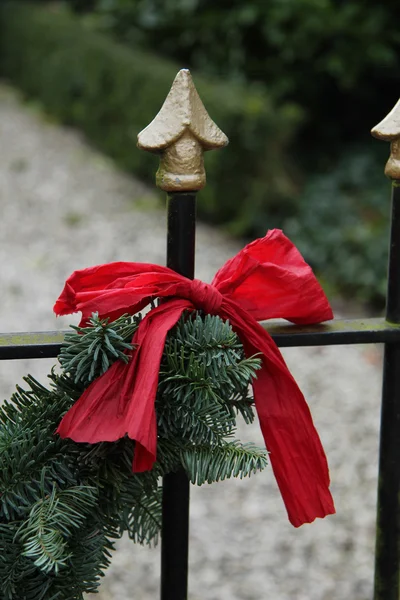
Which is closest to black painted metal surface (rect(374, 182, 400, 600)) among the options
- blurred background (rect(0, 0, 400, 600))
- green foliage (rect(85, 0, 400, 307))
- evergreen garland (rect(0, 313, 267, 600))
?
evergreen garland (rect(0, 313, 267, 600))

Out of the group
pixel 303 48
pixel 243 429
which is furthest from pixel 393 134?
pixel 303 48

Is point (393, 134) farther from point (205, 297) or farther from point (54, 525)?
point (54, 525)

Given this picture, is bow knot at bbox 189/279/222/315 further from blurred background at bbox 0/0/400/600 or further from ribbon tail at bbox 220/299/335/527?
blurred background at bbox 0/0/400/600

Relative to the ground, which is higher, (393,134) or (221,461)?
(393,134)

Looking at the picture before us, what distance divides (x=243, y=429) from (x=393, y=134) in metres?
2.68

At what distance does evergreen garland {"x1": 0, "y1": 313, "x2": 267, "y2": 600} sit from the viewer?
1.06m

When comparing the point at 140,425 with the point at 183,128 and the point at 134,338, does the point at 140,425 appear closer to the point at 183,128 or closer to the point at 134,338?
the point at 134,338

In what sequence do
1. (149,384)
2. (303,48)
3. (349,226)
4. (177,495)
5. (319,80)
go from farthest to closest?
(319,80) → (303,48) → (349,226) → (177,495) → (149,384)

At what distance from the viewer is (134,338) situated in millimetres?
1093

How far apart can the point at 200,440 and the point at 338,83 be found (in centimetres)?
623

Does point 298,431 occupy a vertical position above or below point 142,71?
below

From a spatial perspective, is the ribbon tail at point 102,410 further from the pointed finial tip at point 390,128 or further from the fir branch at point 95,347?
the pointed finial tip at point 390,128

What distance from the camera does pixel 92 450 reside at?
3.59 ft

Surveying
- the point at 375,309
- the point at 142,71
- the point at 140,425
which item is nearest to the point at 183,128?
the point at 140,425
